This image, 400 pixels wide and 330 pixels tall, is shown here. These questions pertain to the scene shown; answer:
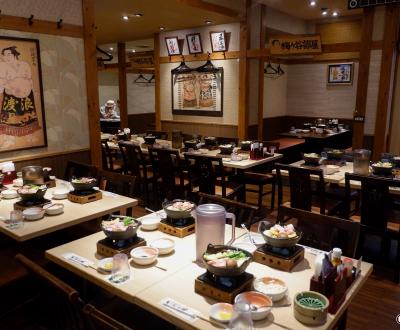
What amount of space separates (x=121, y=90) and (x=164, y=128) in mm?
1999

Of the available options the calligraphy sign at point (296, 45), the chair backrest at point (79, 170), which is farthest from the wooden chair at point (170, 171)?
the calligraphy sign at point (296, 45)

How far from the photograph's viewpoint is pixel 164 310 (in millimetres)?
1557

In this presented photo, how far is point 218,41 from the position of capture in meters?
7.36

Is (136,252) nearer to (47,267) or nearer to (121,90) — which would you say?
(47,267)

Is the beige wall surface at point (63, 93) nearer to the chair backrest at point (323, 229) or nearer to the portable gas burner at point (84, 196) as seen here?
the portable gas burner at point (84, 196)

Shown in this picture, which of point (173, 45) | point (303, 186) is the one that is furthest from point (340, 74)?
point (303, 186)

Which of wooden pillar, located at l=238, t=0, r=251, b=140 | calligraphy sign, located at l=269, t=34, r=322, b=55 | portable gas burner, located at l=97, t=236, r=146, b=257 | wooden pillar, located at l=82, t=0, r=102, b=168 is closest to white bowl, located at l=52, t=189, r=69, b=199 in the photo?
portable gas burner, located at l=97, t=236, r=146, b=257

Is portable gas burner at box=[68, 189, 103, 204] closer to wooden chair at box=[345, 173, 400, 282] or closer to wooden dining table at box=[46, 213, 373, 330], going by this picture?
wooden dining table at box=[46, 213, 373, 330]

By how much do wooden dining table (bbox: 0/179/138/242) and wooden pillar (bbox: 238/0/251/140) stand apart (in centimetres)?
451

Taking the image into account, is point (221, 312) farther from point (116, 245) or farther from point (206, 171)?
point (206, 171)

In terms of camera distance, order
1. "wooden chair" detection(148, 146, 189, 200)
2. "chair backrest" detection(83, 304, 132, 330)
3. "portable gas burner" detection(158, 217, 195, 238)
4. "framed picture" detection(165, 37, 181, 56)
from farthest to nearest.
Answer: "framed picture" detection(165, 37, 181, 56) → "wooden chair" detection(148, 146, 189, 200) → "portable gas burner" detection(158, 217, 195, 238) → "chair backrest" detection(83, 304, 132, 330)

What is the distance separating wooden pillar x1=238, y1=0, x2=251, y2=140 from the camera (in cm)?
698

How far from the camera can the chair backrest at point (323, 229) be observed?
2.18 meters

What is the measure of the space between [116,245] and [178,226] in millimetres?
440
